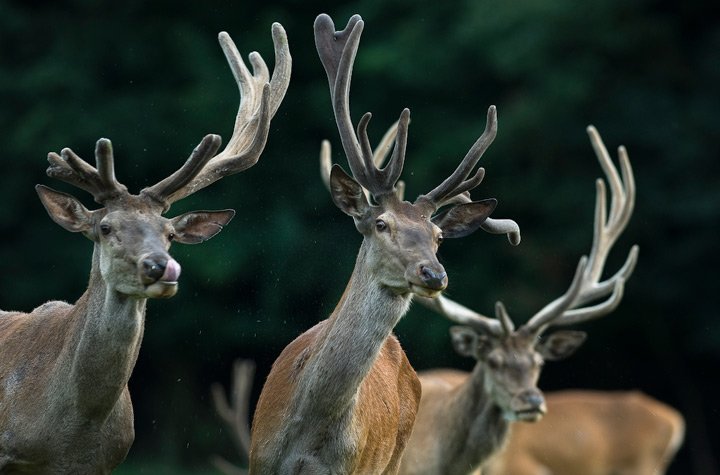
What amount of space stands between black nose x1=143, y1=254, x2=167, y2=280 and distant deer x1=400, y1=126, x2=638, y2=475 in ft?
12.8

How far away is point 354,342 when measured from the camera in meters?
5.84

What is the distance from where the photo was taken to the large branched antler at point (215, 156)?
573cm

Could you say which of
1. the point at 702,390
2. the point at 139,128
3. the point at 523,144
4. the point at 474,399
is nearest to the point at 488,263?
the point at 523,144

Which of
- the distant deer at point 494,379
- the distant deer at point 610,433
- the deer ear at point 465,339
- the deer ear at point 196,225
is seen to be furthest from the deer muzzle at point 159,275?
the distant deer at point 610,433

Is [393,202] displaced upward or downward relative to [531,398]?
upward

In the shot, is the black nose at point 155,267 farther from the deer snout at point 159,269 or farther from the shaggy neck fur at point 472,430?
the shaggy neck fur at point 472,430

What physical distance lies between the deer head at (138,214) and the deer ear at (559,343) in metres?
3.89

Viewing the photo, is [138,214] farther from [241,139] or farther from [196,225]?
[241,139]

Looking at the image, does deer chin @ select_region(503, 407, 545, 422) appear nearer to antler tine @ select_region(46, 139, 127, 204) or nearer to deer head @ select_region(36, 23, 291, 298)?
deer head @ select_region(36, 23, 291, 298)

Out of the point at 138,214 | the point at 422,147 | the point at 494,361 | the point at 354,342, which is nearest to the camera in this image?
the point at 138,214

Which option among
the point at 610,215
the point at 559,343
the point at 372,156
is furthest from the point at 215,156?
the point at 610,215

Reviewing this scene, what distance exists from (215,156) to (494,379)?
3.05 metres

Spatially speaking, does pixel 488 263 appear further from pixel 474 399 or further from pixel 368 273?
pixel 368 273

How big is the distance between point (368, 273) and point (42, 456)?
4.41 feet
